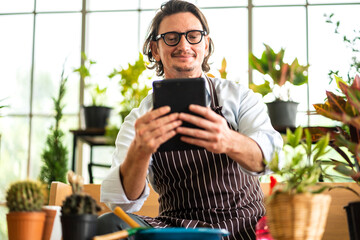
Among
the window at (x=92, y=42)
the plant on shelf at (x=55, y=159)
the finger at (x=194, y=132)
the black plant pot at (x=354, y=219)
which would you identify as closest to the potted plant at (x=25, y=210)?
the finger at (x=194, y=132)

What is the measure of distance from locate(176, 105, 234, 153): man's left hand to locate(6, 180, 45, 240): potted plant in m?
0.43

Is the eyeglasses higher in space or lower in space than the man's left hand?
higher

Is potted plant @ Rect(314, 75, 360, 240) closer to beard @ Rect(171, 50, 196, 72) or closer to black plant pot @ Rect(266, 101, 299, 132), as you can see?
beard @ Rect(171, 50, 196, 72)

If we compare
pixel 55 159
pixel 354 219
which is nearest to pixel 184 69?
pixel 354 219

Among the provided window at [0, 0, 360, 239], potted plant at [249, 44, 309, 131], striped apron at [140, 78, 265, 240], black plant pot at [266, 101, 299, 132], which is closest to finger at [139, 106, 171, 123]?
striped apron at [140, 78, 265, 240]

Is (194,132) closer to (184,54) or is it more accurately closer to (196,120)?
(196,120)

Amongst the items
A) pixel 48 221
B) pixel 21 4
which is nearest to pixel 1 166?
pixel 21 4

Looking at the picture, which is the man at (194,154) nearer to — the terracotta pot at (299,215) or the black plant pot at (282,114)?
the terracotta pot at (299,215)

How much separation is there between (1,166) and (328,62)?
3.59 m

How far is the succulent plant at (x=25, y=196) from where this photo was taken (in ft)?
4.28

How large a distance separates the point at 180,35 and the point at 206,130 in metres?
0.76

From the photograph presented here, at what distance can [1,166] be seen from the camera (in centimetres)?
558

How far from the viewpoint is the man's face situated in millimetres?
2133

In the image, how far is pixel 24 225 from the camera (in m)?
1.30
